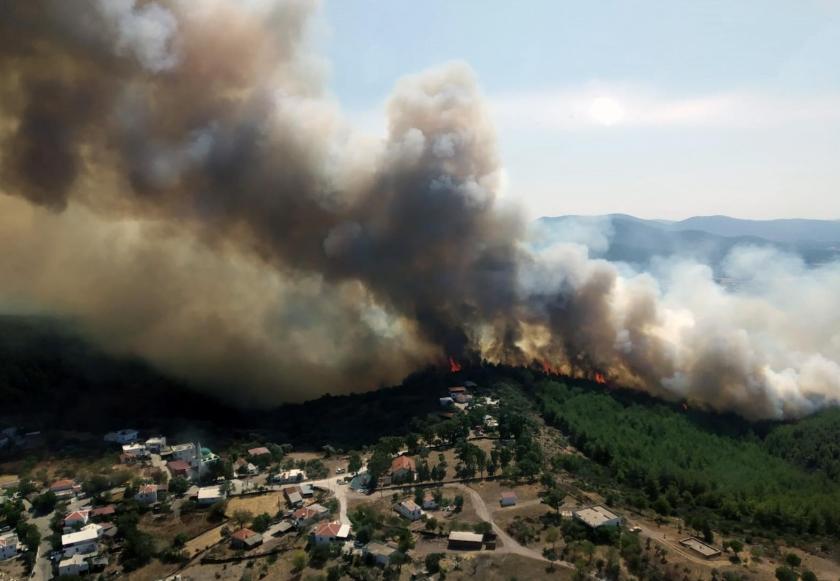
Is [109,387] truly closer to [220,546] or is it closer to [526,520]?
[220,546]

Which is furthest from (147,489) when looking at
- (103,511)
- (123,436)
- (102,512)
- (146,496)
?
(123,436)

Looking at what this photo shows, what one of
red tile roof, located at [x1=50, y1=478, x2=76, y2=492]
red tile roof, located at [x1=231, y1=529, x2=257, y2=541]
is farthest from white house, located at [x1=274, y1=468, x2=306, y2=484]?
red tile roof, located at [x1=50, y1=478, x2=76, y2=492]

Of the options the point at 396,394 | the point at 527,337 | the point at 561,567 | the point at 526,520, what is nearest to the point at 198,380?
the point at 396,394

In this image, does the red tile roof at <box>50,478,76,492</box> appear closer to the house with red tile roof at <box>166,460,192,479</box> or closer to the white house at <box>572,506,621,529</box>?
the house with red tile roof at <box>166,460,192,479</box>

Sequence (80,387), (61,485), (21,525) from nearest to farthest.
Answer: (21,525) → (61,485) → (80,387)

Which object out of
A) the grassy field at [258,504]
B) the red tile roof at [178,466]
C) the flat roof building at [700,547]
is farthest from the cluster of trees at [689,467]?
the red tile roof at [178,466]

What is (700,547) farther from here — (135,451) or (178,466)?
(135,451)

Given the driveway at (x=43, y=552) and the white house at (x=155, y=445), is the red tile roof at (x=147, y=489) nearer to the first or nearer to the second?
the driveway at (x=43, y=552)
